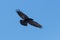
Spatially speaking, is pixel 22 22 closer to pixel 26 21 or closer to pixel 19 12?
pixel 26 21

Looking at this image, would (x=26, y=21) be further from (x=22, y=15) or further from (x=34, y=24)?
(x=34, y=24)

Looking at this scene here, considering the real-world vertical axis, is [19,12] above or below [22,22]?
above

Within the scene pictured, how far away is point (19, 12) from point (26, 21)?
2.33m

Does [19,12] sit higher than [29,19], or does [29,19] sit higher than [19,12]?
[19,12]

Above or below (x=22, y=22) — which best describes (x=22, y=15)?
above

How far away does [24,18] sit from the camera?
77.6 ft

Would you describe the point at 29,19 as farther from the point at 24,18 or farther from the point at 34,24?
the point at 34,24

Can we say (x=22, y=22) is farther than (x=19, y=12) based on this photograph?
No

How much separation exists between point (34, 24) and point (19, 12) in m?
2.93

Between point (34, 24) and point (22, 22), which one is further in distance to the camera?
point (34, 24)

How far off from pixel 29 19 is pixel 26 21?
1.64ft

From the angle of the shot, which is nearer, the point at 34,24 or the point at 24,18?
the point at 24,18

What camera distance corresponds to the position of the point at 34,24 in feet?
84.7

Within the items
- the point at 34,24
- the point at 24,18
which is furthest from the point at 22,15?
the point at 34,24
